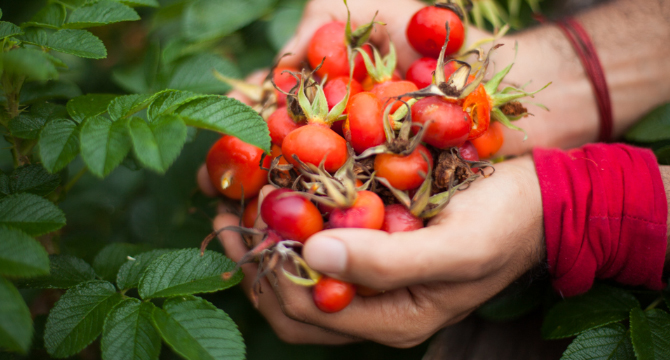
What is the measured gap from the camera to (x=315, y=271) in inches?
54.9

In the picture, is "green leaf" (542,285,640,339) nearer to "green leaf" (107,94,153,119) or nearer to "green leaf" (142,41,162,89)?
"green leaf" (107,94,153,119)

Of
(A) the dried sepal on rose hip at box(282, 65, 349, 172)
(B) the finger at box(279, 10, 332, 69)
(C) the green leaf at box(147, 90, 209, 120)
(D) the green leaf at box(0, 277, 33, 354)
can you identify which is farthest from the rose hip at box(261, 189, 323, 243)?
(B) the finger at box(279, 10, 332, 69)

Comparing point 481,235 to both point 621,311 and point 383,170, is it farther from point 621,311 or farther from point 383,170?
point 621,311

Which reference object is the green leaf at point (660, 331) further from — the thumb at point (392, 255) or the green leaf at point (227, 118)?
the green leaf at point (227, 118)

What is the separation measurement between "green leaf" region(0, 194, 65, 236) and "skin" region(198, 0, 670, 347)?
69 cm

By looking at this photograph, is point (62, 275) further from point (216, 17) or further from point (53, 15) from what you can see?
point (216, 17)

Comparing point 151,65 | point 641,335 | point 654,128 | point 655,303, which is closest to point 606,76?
point 654,128

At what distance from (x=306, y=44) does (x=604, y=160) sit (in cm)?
160

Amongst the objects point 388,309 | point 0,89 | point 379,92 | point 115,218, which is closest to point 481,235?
point 388,309

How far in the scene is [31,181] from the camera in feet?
4.60

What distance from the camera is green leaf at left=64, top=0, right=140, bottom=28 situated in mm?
1409

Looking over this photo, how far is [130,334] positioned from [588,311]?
1.77 metres

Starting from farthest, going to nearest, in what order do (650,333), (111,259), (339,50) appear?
1. (339,50)
2. (111,259)
3. (650,333)

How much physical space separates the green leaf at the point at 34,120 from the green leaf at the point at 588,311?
6.81 feet
